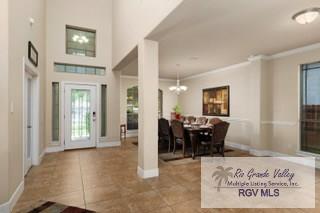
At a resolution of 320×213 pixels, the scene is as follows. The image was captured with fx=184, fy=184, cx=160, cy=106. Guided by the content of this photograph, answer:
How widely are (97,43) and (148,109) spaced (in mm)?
3762

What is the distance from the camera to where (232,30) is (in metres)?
3.27

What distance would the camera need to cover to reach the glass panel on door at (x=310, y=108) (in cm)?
407

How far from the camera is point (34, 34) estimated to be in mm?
3861

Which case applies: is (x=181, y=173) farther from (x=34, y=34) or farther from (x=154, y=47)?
(x=34, y=34)

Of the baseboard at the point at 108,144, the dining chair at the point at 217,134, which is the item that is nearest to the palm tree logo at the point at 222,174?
the dining chair at the point at 217,134

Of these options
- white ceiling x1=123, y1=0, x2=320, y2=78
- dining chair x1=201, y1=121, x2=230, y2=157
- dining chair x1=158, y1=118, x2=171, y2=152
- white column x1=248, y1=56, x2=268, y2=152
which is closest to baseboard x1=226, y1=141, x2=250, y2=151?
white column x1=248, y1=56, x2=268, y2=152

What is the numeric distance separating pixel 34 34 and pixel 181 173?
4.18 metres

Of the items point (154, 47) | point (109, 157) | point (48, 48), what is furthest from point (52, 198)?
point (48, 48)

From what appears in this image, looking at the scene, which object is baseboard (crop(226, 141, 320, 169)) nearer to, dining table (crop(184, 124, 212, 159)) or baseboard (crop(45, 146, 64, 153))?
dining table (crop(184, 124, 212, 159))

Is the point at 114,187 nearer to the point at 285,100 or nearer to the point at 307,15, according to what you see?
the point at 307,15

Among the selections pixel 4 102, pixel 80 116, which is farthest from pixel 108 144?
pixel 4 102

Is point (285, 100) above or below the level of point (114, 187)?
above

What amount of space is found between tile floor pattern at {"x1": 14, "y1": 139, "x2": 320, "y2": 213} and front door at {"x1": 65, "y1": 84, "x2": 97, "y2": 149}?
1241 millimetres

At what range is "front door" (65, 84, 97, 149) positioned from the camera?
5.62 metres
